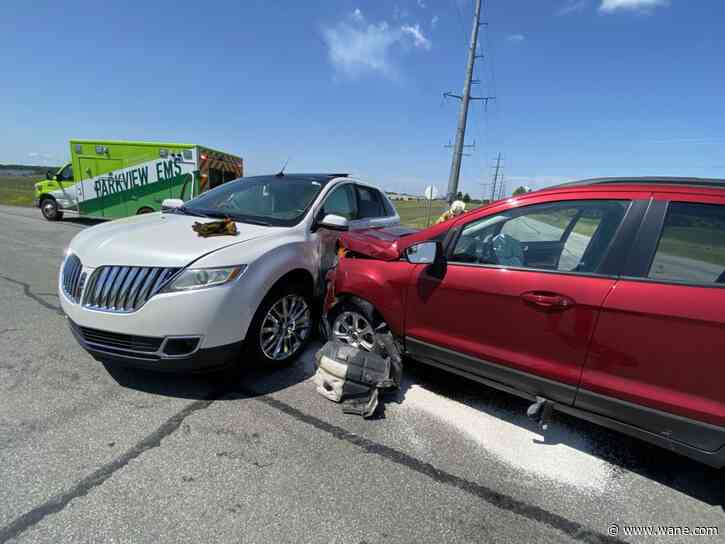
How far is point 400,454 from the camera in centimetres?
223

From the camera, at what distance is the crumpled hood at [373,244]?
2.89 metres

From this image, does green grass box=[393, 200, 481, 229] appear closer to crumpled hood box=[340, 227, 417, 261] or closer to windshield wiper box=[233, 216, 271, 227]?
crumpled hood box=[340, 227, 417, 261]

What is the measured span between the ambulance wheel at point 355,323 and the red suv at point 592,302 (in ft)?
1.03

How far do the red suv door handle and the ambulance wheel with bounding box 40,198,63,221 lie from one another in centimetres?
1670

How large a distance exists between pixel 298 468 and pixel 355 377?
769 mm

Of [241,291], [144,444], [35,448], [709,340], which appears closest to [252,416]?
[144,444]

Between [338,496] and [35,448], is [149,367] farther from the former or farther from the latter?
[338,496]

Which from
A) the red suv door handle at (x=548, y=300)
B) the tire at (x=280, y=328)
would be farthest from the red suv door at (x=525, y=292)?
the tire at (x=280, y=328)

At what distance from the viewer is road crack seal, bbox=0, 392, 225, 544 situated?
1616mm

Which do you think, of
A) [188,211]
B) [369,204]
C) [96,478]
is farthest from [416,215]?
[96,478]

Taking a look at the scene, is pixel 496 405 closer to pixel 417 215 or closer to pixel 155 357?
pixel 155 357

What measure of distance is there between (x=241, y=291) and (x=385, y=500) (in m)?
1.66

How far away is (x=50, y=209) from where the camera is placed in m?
13.0

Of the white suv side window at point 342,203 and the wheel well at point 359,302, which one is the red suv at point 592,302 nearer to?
the wheel well at point 359,302
